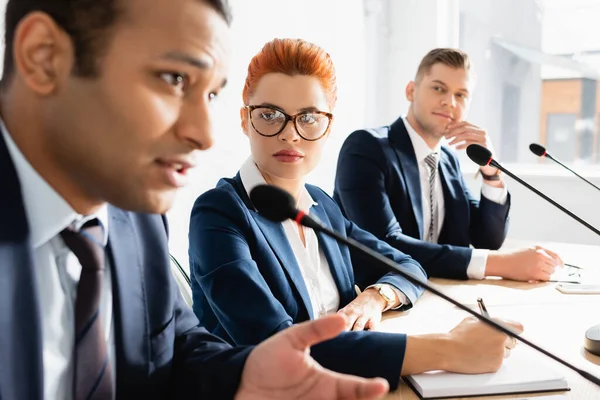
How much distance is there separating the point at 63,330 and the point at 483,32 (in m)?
4.28

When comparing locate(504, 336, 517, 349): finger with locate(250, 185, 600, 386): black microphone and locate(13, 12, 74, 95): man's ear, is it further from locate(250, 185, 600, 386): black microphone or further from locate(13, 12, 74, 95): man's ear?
locate(13, 12, 74, 95): man's ear

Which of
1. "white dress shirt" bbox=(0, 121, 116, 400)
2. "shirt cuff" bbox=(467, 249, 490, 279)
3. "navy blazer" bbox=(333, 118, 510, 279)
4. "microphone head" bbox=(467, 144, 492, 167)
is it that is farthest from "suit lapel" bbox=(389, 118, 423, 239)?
"white dress shirt" bbox=(0, 121, 116, 400)

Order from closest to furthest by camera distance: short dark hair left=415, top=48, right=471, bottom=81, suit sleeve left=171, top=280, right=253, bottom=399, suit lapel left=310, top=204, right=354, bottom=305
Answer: suit sleeve left=171, top=280, right=253, bottom=399 → suit lapel left=310, top=204, right=354, bottom=305 → short dark hair left=415, top=48, right=471, bottom=81

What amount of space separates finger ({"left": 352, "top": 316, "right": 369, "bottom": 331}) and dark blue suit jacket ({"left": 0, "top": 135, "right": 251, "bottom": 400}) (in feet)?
1.20

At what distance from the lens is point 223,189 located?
1391 millimetres

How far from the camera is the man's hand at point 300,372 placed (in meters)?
0.79

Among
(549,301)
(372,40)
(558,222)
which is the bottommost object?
(558,222)

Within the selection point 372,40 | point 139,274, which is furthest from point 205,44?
point 372,40

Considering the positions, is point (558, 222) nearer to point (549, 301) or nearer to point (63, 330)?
point (549, 301)

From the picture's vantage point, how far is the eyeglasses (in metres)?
1.40

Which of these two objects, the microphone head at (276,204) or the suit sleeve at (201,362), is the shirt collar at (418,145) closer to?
the suit sleeve at (201,362)

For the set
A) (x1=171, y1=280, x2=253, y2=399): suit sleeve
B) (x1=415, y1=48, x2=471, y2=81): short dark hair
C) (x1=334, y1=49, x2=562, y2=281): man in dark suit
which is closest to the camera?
(x1=171, y1=280, x2=253, y2=399): suit sleeve

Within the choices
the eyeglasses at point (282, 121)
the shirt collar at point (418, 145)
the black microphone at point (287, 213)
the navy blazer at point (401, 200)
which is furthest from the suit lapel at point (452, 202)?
the black microphone at point (287, 213)

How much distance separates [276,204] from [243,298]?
0.47m
